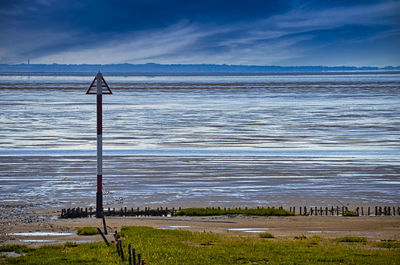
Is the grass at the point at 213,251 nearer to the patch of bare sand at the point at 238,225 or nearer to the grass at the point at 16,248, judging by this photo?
the grass at the point at 16,248

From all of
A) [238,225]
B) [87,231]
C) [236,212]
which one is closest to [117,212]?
[87,231]

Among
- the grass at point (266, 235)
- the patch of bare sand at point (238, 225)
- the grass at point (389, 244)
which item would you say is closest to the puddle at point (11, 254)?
the patch of bare sand at point (238, 225)

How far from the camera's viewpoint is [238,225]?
60.0 feet

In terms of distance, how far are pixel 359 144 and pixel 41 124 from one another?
26.6m

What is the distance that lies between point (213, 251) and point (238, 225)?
452 cm

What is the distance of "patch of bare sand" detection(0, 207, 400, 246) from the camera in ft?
53.8

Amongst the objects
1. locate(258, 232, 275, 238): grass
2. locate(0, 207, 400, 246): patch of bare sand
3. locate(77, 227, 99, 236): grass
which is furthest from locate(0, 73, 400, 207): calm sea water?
locate(258, 232, 275, 238): grass

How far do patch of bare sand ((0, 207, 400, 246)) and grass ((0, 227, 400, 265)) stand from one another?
1.30 meters

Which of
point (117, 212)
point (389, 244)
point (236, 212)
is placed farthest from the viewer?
point (117, 212)

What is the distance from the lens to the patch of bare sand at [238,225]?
16.4 meters

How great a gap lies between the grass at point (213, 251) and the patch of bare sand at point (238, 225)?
4.26 feet

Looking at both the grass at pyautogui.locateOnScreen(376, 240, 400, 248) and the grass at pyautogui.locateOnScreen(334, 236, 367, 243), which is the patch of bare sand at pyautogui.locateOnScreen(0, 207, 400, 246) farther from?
the grass at pyautogui.locateOnScreen(376, 240, 400, 248)

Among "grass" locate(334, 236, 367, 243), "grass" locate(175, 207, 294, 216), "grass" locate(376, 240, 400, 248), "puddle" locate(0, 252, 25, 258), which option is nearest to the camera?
"puddle" locate(0, 252, 25, 258)

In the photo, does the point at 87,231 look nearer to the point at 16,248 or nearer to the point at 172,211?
the point at 16,248
